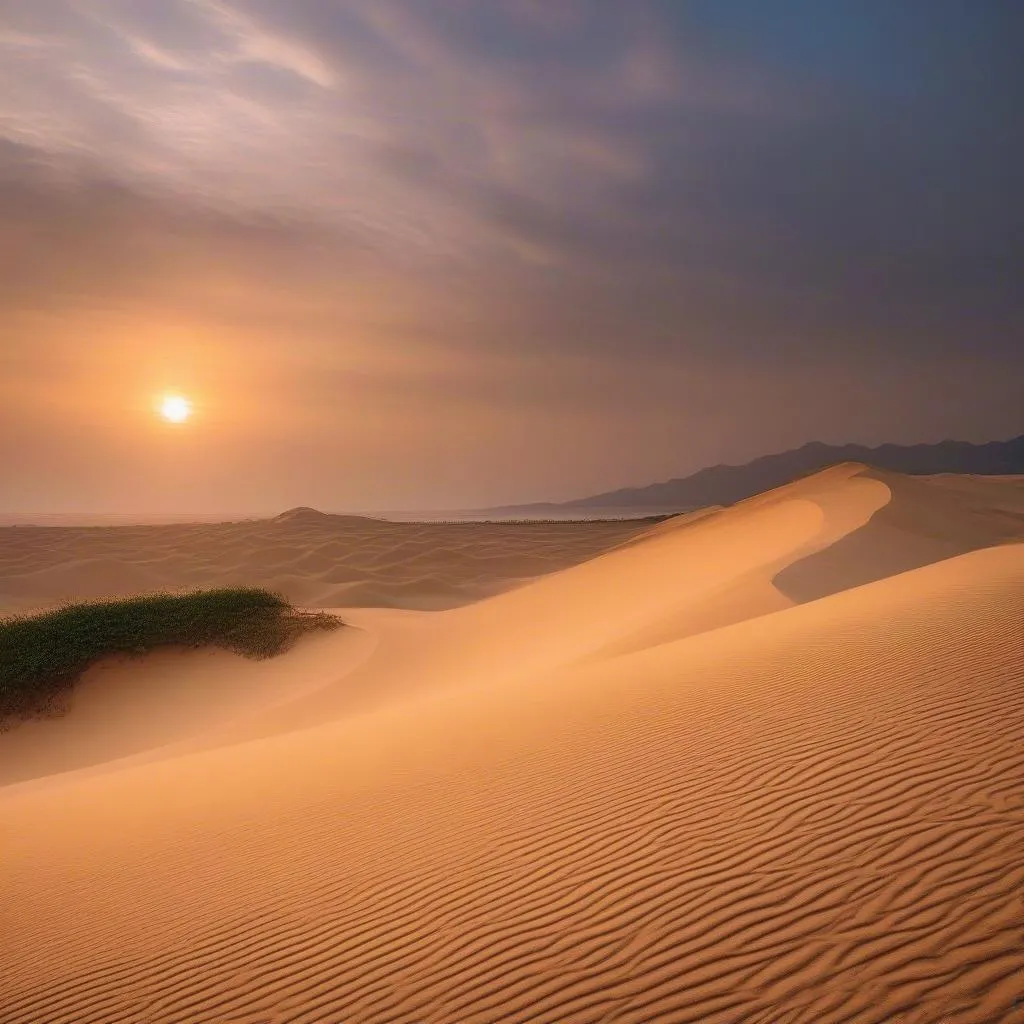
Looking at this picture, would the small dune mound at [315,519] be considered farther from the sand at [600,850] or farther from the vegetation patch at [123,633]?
the sand at [600,850]

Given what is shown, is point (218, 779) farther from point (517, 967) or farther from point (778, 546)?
point (778, 546)

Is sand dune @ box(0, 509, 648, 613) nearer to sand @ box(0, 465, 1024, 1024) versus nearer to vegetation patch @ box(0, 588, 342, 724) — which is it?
vegetation patch @ box(0, 588, 342, 724)

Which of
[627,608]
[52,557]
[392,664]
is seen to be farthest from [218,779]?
[52,557]

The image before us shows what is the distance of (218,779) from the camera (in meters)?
7.29

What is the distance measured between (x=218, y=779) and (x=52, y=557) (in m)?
34.0

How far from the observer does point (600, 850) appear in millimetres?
4004

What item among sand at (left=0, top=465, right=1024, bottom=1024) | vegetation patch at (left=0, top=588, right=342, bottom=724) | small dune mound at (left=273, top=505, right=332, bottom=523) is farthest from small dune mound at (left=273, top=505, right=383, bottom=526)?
sand at (left=0, top=465, right=1024, bottom=1024)

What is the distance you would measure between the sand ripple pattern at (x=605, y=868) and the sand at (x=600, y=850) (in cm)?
2

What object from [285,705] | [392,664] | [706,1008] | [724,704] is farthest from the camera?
[392,664]

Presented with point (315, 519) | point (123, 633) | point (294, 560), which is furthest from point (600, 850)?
point (315, 519)

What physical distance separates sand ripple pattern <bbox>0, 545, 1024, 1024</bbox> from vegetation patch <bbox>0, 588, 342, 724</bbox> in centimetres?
697

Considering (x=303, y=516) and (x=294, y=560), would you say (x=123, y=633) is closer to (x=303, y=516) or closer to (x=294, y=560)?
(x=294, y=560)

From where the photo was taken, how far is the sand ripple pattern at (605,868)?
287 cm

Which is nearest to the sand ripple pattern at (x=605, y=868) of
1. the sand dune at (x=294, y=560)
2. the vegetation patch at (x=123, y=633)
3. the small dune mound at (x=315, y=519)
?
the vegetation patch at (x=123, y=633)
